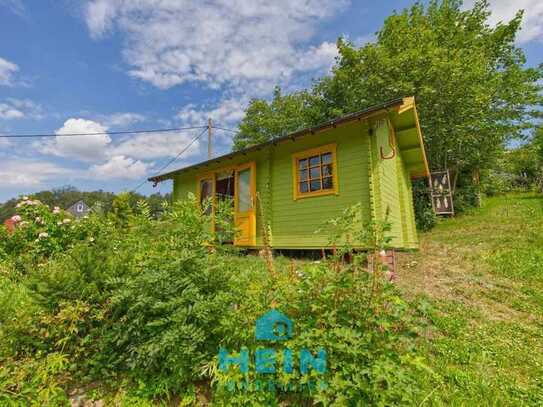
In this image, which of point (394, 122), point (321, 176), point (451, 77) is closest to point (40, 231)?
point (321, 176)

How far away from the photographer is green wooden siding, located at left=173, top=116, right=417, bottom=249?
18.0ft

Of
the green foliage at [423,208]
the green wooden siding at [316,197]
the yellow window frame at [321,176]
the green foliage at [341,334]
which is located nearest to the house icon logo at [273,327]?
the green foliage at [341,334]

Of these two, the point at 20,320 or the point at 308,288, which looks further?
the point at 20,320

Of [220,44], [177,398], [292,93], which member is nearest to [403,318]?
[177,398]

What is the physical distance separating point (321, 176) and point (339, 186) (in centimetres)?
51

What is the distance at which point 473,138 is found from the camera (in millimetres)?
12734

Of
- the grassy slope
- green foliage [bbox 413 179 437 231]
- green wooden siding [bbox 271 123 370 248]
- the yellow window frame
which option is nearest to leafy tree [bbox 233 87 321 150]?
green foliage [bbox 413 179 437 231]

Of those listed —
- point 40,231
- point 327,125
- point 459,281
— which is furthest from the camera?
point 327,125

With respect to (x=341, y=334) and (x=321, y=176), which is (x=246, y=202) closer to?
(x=321, y=176)

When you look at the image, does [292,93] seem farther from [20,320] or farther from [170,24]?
[20,320]

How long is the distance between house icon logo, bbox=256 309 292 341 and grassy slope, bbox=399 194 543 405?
83cm

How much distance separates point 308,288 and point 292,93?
2421cm

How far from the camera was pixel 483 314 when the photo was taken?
10.9ft

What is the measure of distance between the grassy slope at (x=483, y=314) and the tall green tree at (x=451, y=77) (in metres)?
6.71
